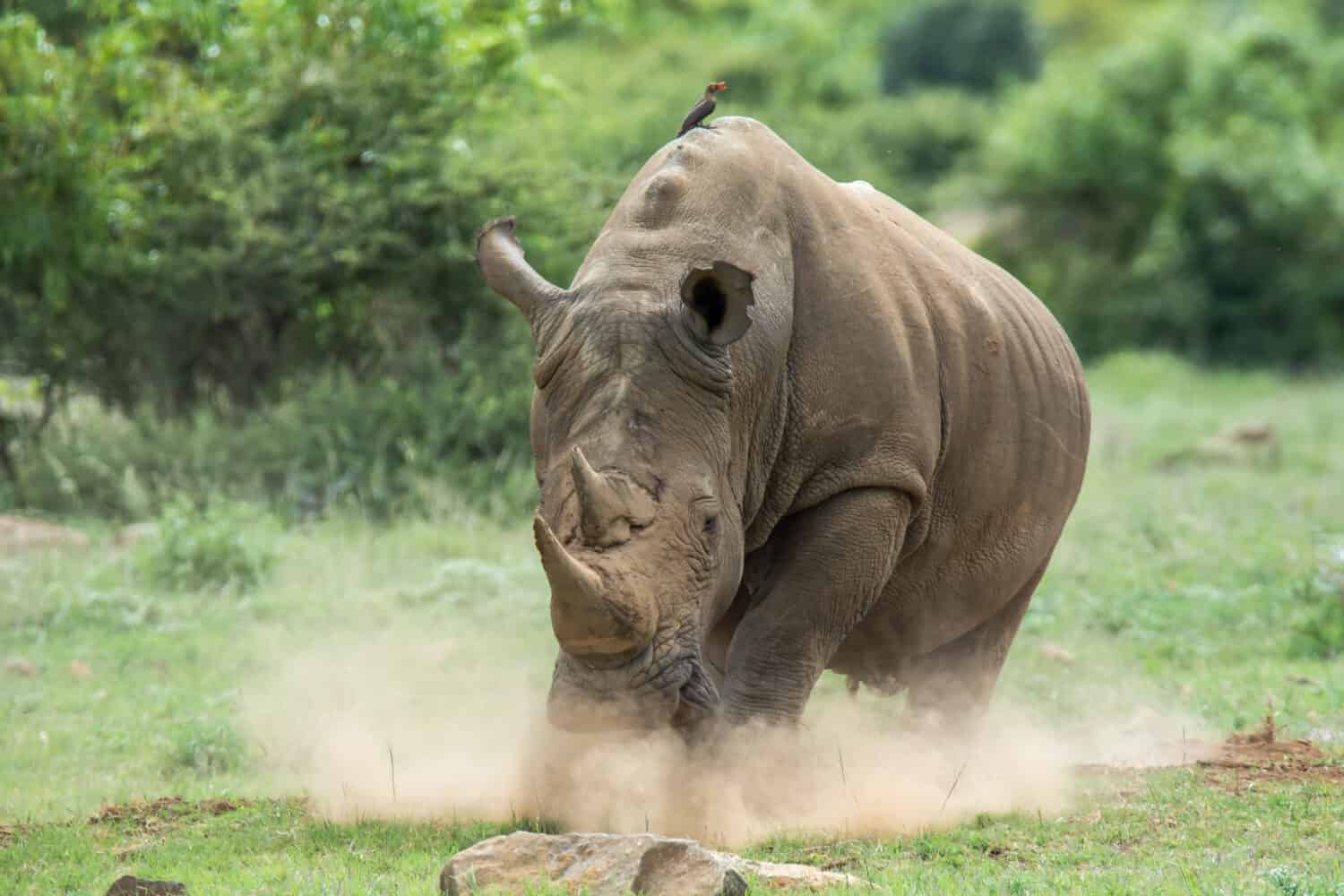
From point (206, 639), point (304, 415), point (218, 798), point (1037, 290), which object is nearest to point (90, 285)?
point (304, 415)

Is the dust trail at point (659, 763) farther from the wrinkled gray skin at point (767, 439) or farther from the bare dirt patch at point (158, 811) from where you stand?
the bare dirt patch at point (158, 811)

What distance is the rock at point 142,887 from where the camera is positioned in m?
4.91

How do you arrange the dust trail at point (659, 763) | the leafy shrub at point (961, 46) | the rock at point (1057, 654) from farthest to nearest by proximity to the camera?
the leafy shrub at point (961, 46) → the rock at point (1057, 654) → the dust trail at point (659, 763)

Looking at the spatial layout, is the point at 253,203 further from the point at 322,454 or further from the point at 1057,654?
the point at 1057,654

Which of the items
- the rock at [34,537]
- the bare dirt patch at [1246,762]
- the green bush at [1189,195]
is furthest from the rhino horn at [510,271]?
the green bush at [1189,195]

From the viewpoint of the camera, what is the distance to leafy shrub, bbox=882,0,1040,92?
2032 inches

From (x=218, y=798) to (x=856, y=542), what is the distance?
8.03ft

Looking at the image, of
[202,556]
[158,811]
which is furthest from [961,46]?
[158,811]

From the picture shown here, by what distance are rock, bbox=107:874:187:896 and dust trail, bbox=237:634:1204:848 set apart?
4.37 feet

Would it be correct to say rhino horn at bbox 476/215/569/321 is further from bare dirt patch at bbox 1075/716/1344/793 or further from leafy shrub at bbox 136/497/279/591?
leafy shrub at bbox 136/497/279/591

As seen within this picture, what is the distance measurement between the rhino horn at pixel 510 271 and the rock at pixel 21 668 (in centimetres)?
433

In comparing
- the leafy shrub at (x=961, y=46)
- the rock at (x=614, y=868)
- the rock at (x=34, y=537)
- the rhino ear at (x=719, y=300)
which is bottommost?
the rock at (x=34, y=537)

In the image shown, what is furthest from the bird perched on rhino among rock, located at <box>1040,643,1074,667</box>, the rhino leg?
rock, located at <box>1040,643,1074,667</box>

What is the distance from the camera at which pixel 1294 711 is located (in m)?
8.33
